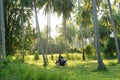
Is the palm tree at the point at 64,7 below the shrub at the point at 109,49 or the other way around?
the other way around

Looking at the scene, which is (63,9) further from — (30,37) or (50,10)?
(30,37)

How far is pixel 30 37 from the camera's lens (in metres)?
40.7

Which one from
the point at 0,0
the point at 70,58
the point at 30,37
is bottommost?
the point at 70,58

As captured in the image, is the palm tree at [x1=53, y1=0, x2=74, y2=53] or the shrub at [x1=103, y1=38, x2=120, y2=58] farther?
the shrub at [x1=103, y1=38, x2=120, y2=58]

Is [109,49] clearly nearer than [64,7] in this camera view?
No

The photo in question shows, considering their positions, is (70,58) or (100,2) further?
(70,58)

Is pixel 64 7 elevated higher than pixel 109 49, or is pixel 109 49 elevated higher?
pixel 64 7

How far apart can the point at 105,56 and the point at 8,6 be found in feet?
59.5

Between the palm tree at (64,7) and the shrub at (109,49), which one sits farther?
the shrub at (109,49)

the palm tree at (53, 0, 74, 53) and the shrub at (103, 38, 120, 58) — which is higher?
the palm tree at (53, 0, 74, 53)

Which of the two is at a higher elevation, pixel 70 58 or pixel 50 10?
pixel 50 10

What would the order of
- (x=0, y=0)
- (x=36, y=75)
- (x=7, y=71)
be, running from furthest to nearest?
(x=0, y=0)
(x=7, y=71)
(x=36, y=75)

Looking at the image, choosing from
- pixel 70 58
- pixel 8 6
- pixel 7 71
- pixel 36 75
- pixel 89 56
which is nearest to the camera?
pixel 36 75

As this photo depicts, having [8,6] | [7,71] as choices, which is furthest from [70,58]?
[7,71]
